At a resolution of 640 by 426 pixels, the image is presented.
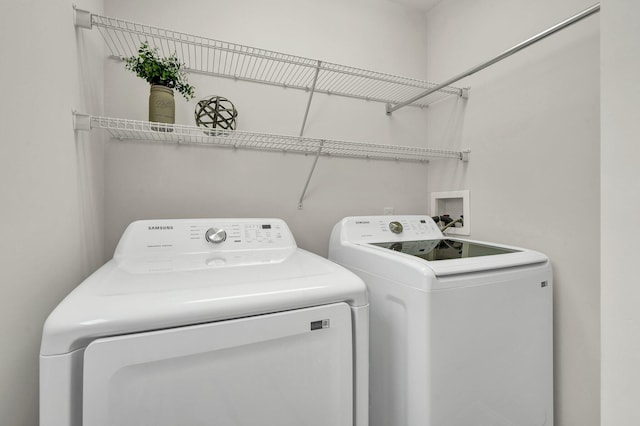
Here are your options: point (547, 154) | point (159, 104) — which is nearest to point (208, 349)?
point (159, 104)

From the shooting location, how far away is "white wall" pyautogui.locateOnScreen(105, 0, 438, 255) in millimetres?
1409

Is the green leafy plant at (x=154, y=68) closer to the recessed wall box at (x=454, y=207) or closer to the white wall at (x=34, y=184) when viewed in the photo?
the white wall at (x=34, y=184)

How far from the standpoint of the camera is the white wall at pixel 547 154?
1.20m

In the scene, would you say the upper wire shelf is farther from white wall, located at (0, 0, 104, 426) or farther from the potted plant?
white wall, located at (0, 0, 104, 426)

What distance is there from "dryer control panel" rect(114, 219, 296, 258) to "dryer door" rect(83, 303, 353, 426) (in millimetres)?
602

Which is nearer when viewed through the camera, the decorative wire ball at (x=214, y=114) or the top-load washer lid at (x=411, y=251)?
the top-load washer lid at (x=411, y=251)

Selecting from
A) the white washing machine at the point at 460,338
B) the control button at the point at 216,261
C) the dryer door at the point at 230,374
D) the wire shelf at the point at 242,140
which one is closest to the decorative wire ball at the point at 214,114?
the wire shelf at the point at 242,140

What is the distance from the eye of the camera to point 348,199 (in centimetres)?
187

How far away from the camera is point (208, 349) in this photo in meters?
0.66

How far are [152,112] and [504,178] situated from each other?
1816 mm

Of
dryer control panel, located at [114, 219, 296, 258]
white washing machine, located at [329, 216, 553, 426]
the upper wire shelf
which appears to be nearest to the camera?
white washing machine, located at [329, 216, 553, 426]

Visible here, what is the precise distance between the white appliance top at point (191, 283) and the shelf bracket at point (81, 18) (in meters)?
0.78

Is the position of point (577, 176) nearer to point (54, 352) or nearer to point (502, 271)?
point (502, 271)

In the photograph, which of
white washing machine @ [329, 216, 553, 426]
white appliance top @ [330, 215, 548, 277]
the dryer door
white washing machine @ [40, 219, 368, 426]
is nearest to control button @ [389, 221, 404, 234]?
white appliance top @ [330, 215, 548, 277]
